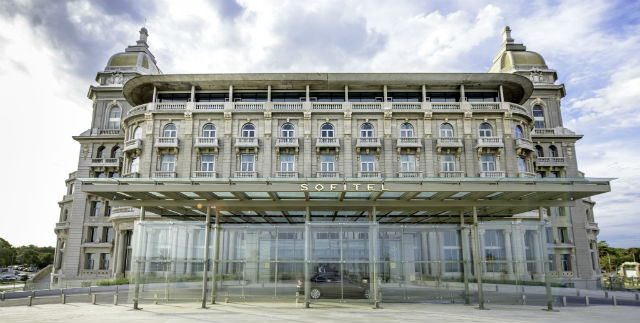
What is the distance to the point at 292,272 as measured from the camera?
1884 centimetres

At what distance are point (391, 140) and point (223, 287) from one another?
27.4m

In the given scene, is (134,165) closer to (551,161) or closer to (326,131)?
(326,131)

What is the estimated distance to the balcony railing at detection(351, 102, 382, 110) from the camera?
43.2 metres

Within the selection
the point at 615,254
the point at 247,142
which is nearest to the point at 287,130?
the point at 247,142

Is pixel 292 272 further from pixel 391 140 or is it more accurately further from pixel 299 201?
pixel 391 140

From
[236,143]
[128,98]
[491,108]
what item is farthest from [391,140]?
[128,98]

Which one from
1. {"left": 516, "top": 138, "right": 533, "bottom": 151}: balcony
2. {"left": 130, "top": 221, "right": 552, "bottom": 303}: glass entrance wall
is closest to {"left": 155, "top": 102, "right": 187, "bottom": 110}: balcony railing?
{"left": 130, "top": 221, "right": 552, "bottom": 303}: glass entrance wall

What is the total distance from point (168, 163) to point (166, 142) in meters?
2.28

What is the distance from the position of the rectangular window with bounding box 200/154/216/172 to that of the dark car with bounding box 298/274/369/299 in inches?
1026

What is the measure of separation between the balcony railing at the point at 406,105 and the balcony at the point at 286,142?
440 inches

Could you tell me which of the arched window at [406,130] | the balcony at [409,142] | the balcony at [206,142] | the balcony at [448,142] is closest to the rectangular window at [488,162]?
the balcony at [448,142]

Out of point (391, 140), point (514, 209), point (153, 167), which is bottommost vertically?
point (514, 209)

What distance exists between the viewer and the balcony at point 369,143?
4153cm

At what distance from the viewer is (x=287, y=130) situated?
4291 centimetres
